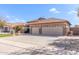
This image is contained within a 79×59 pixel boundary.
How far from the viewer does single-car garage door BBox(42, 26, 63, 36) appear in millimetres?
A: 6039

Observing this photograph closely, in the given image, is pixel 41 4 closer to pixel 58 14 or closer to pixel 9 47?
pixel 58 14

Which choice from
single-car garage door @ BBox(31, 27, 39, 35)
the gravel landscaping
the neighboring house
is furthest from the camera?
single-car garage door @ BBox(31, 27, 39, 35)

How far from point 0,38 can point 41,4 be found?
151cm

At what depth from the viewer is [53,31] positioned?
6.10 metres

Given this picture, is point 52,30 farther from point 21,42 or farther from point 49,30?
point 21,42

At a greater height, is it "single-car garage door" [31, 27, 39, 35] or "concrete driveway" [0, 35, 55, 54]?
"single-car garage door" [31, 27, 39, 35]

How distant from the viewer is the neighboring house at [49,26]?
5.95 metres

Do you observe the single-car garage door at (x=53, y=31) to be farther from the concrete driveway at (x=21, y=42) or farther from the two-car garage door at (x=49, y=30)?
the concrete driveway at (x=21, y=42)

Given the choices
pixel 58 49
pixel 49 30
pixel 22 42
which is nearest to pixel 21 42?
pixel 22 42

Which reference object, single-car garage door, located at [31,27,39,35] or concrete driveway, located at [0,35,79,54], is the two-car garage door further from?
concrete driveway, located at [0,35,79,54]

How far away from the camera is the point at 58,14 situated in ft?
19.4

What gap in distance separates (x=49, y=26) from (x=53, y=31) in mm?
183

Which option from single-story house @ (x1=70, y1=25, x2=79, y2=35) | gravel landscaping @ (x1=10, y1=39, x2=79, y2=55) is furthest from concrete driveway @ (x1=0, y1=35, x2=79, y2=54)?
single-story house @ (x1=70, y1=25, x2=79, y2=35)

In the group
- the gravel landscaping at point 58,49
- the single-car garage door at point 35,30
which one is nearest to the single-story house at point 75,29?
the gravel landscaping at point 58,49
